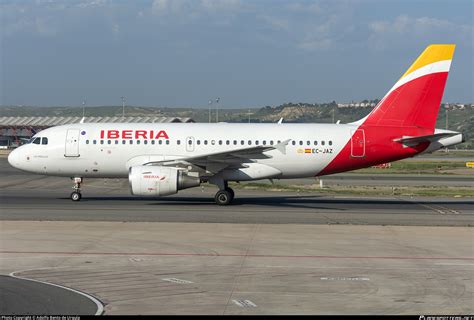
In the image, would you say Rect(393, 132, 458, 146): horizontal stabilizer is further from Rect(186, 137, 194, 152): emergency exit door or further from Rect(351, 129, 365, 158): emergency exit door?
Rect(186, 137, 194, 152): emergency exit door

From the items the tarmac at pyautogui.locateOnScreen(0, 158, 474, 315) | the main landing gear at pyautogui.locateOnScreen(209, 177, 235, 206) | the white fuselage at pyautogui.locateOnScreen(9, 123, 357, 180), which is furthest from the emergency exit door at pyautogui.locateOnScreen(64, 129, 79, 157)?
the main landing gear at pyautogui.locateOnScreen(209, 177, 235, 206)

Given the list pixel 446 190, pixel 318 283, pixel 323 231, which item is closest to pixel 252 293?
pixel 318 283

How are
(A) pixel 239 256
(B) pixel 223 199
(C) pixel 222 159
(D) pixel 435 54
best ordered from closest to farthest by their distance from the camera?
(A) pixel 239 256 → (C) pixel 222 159 → (B) pixel 223 199 → (D) pixel 435 54

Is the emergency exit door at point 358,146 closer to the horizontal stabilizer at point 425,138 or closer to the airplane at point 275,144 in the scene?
the airplane at point 275,144

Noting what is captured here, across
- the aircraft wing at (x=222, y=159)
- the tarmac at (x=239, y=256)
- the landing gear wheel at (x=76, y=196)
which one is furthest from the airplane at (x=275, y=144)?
the tarmac at (x=239, y=256)

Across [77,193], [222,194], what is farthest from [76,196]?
[222,194]

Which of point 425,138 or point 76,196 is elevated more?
point 425,138

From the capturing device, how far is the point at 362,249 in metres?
20.0

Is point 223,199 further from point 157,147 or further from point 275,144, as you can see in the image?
point 157,147

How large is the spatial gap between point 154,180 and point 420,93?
12896mm

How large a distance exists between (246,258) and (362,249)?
12.6 feet

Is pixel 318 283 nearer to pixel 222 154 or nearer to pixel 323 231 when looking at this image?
pixel 323 231

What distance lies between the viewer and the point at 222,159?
103ft

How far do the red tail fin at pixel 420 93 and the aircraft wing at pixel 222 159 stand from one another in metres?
5.71
